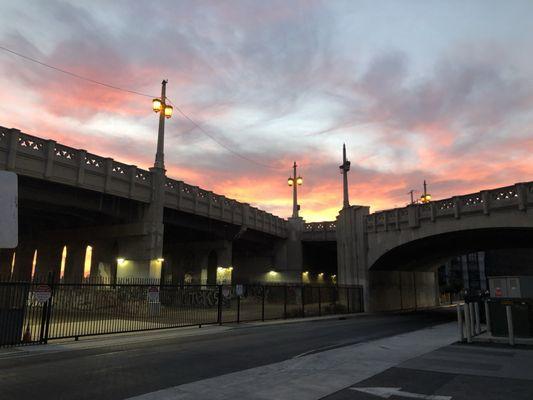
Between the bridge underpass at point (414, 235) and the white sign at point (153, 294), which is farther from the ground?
the bridge underpass at point (414, 235)

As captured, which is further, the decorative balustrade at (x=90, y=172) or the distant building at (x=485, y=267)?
the distant building at (x=485, y=267)

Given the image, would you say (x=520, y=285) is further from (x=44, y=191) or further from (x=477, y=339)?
(x=44, y=191)

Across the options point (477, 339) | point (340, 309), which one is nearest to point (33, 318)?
point (477, 339)

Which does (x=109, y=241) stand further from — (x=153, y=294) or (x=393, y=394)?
(x=393, y=394)

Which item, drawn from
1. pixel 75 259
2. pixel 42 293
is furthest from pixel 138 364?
pixel 75 259

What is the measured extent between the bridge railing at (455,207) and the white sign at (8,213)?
30.3 meters

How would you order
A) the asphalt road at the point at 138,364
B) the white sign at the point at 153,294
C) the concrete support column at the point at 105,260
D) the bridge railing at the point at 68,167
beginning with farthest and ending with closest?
the concrete support column at the point at 105,260, the bridge railing at the point at 68,167, the white sign at the point at 153,294, the asphalt road at the point at 138,364

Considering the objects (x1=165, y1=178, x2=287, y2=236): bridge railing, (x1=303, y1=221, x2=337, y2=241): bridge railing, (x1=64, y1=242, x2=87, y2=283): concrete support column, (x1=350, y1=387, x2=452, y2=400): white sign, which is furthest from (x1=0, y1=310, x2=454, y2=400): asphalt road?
(x1=303, y1=221, x2=337, y2=241): bridge railing

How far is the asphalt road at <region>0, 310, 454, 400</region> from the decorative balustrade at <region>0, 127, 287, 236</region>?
497 inches

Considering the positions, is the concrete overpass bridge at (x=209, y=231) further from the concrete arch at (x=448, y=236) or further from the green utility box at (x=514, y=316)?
the green utility box at (x=514, y=316)

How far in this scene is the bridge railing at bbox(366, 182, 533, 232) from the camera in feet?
96.6

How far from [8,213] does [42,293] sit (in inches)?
430

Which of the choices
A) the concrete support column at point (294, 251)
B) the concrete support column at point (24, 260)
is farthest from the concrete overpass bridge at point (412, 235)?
the concrete support column at point (24, 260)

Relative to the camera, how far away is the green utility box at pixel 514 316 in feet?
48.7
